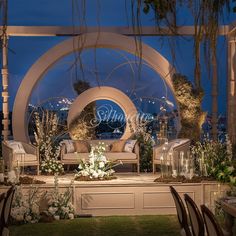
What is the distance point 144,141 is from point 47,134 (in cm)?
207

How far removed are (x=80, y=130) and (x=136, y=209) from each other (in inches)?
153

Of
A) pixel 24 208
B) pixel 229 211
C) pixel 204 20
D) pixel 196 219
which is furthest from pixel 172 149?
pixel 204 20

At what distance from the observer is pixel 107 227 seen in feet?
24.4

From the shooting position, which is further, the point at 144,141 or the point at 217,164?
the point at 144,141

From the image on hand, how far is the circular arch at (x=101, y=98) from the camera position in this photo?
12.0 m

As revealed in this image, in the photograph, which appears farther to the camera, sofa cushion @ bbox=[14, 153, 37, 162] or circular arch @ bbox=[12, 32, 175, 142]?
circular arch @ bbox=[12, 32, 175, 142]

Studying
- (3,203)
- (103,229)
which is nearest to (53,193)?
(103,229)

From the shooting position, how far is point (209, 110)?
12.6 meters

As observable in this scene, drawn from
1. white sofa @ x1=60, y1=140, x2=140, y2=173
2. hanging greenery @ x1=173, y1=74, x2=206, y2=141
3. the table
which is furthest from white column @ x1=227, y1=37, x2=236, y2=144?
the table

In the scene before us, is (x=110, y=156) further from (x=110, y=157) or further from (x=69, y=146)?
(x=69, y=146)

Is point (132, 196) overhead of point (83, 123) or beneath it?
beneath

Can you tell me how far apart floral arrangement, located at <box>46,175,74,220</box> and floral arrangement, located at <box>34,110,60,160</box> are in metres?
2.77

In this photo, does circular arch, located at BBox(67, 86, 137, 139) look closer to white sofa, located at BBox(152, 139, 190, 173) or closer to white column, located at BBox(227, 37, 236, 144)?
white sofa, located at BBox(152, 139, 190, 173)

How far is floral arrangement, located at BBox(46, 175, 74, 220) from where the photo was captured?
7.94m
